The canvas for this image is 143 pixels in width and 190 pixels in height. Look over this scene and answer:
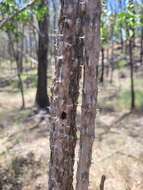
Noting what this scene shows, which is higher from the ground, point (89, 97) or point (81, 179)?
point (89, 97)

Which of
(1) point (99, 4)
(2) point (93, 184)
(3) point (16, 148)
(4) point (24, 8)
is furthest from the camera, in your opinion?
(3) point (16, 148)

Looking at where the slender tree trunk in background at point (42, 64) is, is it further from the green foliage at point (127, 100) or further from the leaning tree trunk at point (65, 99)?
the leaning tree trunk at point (65, 99)

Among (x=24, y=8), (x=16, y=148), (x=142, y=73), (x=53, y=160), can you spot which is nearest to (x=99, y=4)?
(x=53, y=160)

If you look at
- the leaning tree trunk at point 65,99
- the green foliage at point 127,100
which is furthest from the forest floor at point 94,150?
the leaning tree trunk at point 65,99

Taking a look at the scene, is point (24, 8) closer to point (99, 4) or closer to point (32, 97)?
point (99, 4)

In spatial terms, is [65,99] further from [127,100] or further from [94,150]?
[127,100]

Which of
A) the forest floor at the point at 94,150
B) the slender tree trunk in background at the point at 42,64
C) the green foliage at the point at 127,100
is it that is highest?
the slender tree trunk in background at the point at 42,64
